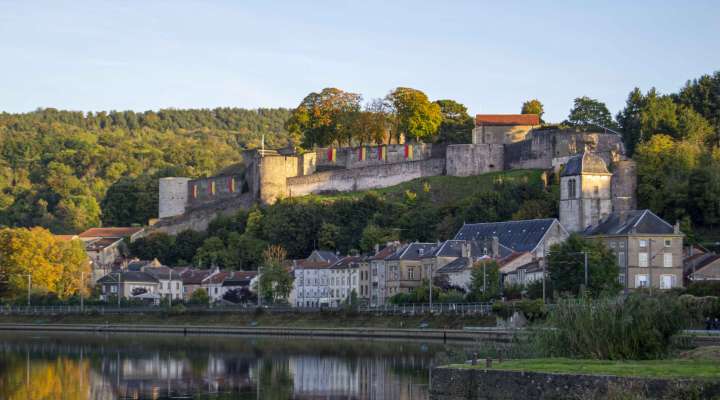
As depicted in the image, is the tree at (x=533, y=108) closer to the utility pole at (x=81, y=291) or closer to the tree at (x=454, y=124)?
the tree at (x=454, y=124)

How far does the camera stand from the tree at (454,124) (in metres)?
104

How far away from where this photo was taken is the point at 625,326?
27.7 metres

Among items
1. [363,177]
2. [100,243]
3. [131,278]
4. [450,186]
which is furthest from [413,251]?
[100,243]

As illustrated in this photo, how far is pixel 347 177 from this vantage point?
99.1m

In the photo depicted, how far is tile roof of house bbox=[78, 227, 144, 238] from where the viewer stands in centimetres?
10675

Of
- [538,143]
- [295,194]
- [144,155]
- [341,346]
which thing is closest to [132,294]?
[295,194]

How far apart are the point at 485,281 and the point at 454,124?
138 feet

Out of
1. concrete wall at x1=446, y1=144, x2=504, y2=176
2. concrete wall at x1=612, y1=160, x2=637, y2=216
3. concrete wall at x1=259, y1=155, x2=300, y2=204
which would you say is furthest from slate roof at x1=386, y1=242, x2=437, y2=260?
concrete wall at x1=259, y1=155, x2=300, y2=204

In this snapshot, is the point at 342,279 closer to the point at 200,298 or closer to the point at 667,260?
the point at 200,298

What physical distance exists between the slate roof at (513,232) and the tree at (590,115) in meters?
20.0

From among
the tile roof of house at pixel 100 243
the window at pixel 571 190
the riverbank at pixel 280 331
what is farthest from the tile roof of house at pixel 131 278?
the window at pixel 571 190

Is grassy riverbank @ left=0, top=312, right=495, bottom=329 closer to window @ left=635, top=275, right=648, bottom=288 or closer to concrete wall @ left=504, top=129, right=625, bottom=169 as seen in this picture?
window @ left=635, top=275, right=648, bottom=288

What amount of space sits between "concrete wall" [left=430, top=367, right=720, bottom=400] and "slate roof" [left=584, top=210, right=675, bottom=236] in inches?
1458

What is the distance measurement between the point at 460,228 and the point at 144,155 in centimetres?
7599
